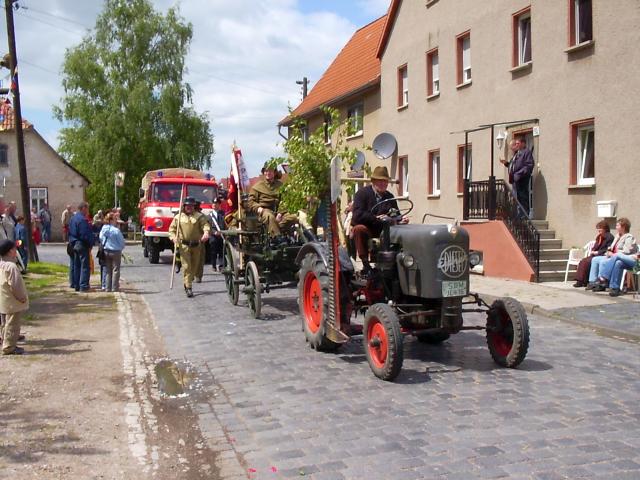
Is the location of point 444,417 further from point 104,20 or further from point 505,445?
point 104,20

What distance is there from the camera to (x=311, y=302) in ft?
27.2

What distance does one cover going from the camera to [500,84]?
1845cm

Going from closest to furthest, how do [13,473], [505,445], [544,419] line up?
[13,473] < [505,445] < [544,419]

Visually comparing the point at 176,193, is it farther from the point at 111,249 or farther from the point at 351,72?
the point at 351,72

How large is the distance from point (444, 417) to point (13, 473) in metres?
3.00

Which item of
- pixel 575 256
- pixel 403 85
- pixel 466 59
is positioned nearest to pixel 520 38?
pixel 466 59

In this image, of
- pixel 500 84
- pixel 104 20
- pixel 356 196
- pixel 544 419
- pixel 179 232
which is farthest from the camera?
pixel 104 20

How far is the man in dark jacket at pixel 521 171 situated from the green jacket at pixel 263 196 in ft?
24.2

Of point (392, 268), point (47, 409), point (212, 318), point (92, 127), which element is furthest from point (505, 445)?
point (92, 127)

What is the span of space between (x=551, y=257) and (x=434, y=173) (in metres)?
7.84

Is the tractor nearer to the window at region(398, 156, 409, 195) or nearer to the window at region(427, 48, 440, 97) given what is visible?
the window at region(427, 48, 440, 97)

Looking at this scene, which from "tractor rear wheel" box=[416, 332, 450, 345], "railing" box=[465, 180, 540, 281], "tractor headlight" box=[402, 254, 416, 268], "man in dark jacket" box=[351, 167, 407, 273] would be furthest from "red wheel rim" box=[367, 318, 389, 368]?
"railing" box=[465, 180, 540, 281]

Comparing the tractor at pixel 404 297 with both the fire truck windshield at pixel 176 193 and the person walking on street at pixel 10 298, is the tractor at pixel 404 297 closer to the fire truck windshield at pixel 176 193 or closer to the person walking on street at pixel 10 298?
the person walking on street at pixel 10 298

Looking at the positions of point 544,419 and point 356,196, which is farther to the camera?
point 356,196
